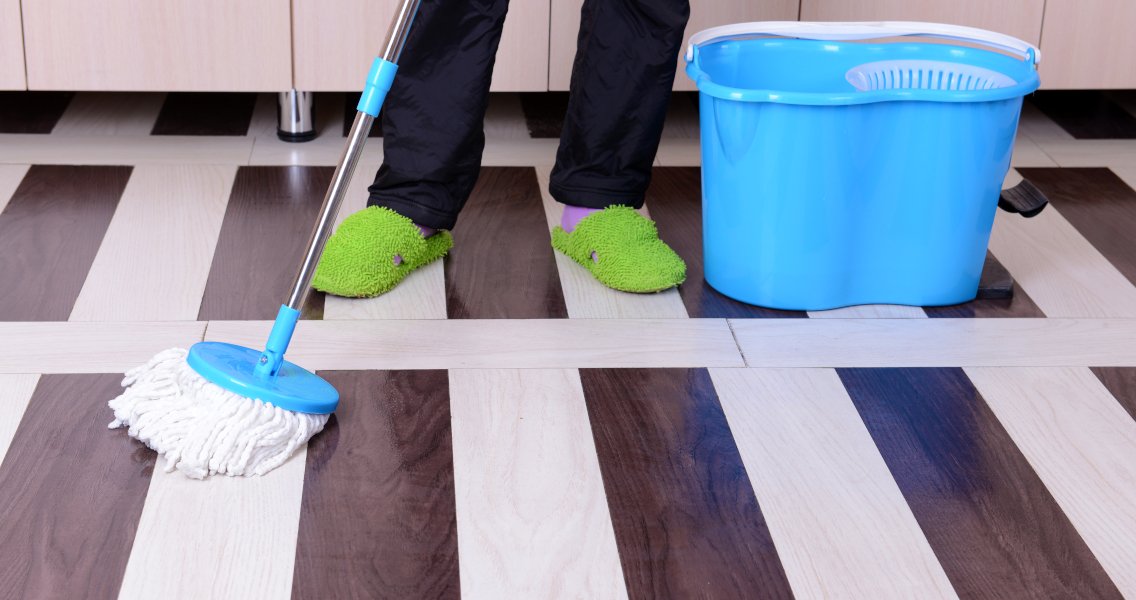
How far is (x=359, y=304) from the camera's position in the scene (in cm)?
141

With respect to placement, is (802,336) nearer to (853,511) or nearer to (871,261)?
(871,261)

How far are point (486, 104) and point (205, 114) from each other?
2.81 feet

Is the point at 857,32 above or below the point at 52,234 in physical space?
above

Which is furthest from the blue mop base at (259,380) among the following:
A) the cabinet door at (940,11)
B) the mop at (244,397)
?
the cabinet door at (940,11)

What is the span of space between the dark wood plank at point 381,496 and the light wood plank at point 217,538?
16 millimetres

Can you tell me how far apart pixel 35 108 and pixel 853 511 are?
1628 mm

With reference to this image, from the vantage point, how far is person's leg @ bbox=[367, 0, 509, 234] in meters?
1.39

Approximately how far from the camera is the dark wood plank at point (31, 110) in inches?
78.5

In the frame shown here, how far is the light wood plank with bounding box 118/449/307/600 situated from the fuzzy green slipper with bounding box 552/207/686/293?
1.67 ft

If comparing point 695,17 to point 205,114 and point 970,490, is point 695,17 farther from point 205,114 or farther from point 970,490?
point 970,490

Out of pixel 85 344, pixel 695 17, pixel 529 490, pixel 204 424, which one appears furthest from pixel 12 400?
pixel 695 17

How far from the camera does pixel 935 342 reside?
4.49 ft

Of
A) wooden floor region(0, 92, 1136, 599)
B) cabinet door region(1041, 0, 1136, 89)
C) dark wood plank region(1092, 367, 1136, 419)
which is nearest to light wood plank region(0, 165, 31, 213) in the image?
wooden floor region(0, 92, 1136, 599)

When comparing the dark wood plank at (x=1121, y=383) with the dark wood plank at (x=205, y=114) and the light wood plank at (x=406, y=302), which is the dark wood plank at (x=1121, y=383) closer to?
the light wood plank at (x=406, y=302)
